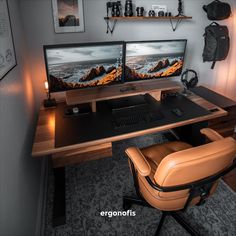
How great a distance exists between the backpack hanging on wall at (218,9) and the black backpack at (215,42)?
11cm

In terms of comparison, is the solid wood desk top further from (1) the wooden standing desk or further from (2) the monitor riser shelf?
(2) the monitor riser shelf

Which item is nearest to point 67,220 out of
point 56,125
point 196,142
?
point 56,125

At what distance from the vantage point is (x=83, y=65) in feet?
5.45

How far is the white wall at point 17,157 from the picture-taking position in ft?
3.25

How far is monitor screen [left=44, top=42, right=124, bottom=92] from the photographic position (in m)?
1.56

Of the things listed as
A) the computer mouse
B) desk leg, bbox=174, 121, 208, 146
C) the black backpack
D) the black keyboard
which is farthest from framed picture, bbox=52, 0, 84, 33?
desk leg, bbox=174, 121, 208, 146

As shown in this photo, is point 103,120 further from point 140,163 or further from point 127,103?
point 140,163

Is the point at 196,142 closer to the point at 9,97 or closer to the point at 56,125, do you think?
the point at 56,125

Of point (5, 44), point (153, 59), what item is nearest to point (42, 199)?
point (5, 44)

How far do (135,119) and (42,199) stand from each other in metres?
1.01

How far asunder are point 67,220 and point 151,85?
1.37 metres

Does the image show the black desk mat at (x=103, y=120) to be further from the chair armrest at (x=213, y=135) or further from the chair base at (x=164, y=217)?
the chair base at (x=164, y=217)

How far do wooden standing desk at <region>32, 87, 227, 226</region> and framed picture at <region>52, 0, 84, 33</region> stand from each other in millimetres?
745

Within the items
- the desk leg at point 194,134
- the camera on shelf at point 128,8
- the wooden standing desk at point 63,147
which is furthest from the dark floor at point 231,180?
the camera on shelf at point 128,8
